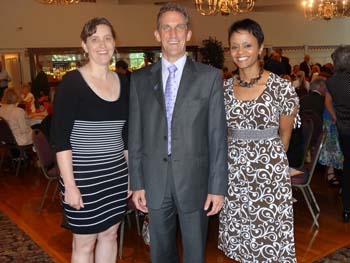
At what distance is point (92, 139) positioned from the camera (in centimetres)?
209

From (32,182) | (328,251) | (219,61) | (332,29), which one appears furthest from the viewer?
(332,29)

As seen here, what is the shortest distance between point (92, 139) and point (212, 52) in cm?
1206

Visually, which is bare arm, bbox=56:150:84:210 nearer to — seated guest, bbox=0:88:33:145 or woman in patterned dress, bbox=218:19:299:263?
Result: woman in patterned dress, bbox=218:19:299:263

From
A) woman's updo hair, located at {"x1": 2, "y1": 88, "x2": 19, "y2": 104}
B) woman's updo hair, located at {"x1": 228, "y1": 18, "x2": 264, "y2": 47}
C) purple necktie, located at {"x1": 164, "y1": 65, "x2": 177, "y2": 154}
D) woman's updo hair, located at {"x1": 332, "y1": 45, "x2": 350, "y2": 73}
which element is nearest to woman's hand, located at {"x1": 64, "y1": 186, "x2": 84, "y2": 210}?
purple necktie, located at {"x1": 164, "y1": 65, "x2": 177, "y2": 154}

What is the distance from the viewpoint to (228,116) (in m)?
2.46

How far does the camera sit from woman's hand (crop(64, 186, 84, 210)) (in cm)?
205

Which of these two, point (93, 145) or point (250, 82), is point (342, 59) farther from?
point (93, 145)

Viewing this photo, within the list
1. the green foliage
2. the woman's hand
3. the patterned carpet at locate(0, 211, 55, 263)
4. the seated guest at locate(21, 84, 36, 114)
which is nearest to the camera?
the woman's hand

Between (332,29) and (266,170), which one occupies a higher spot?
(332,29)

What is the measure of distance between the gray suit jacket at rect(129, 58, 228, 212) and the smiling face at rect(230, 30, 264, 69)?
0.47m

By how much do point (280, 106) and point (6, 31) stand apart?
1022cm

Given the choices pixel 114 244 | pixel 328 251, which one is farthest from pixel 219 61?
pixel 114 244

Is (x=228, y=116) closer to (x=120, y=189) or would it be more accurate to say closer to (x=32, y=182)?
(x=120, y=189)

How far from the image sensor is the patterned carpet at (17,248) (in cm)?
337
